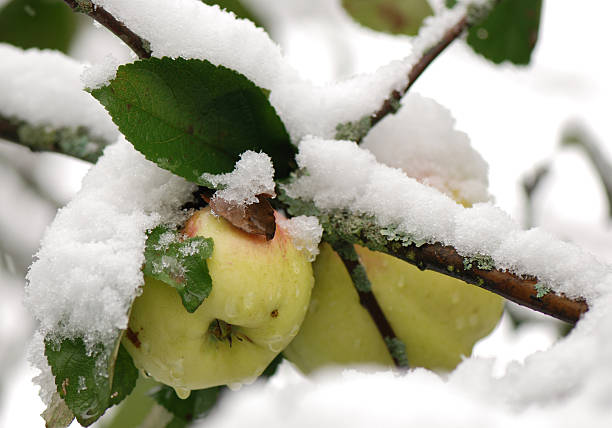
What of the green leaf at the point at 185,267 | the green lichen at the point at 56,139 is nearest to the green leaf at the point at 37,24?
the green lichen at the point at 56,139

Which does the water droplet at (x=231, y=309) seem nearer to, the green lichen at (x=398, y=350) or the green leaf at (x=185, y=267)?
the green leaf at (x=185, y=267)

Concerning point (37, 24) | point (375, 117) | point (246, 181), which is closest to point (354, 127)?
point (375, 117)

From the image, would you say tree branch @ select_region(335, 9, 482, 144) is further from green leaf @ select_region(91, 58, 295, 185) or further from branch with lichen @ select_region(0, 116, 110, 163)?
branch with lichen @ select_region(0, 116, 110, 163)

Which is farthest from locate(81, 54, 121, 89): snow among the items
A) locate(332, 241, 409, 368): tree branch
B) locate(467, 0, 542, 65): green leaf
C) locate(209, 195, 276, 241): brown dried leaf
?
locate(467, 0, 542, 65): green leaf

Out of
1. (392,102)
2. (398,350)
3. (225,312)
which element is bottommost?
(398,350)

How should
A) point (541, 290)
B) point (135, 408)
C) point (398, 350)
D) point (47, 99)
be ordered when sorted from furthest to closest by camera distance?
1. point (135, 408)
2. point (47, 99)
3. point (398, 350)
4. point (541, 290)

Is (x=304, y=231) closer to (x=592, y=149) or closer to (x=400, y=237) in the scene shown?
(x=400, y=237)

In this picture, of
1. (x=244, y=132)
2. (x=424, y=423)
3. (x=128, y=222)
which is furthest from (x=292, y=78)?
(x=424, y=423)
